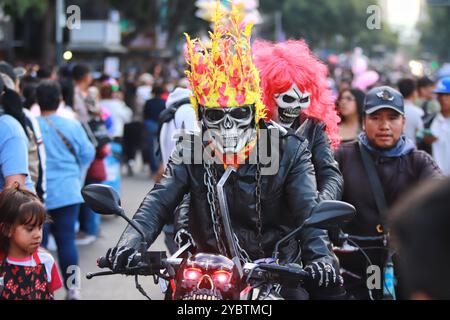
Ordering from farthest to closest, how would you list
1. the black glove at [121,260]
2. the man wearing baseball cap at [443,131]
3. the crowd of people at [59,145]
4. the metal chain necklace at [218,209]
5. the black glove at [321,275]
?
the man wearing baseball cap at [443,131] → the crowd of people at [59,145] → the metal chain necklace at [218,209] → the black glove at [121,260] → the black glove at [321,275]

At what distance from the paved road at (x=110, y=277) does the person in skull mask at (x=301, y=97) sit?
254 centimetres

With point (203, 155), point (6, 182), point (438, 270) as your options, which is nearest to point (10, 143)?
point (6, 182)

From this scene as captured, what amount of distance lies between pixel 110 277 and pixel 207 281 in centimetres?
537

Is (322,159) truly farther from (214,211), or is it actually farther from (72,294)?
(72,294)

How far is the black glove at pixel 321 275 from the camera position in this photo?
10.5 ft

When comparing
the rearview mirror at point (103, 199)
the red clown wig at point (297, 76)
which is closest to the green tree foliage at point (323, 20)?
the red clown wig at point (297, 76)

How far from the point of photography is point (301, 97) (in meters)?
5.05

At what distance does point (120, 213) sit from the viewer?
3266mm

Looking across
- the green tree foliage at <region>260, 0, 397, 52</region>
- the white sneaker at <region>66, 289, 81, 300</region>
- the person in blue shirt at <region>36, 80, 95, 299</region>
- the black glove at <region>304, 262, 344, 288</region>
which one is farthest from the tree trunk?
the green tree foliage at <region>260, 0, 397, 52</region>

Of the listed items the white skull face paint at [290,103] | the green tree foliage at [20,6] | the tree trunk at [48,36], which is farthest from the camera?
the tree trunk at [48,36]

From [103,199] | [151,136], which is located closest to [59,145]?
[103,199]

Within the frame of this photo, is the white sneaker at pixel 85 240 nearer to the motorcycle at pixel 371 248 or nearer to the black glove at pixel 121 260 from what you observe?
the motorcycle at pixel 371 248

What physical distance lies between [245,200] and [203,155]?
10.2 inches

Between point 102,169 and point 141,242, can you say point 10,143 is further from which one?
point 102,169
